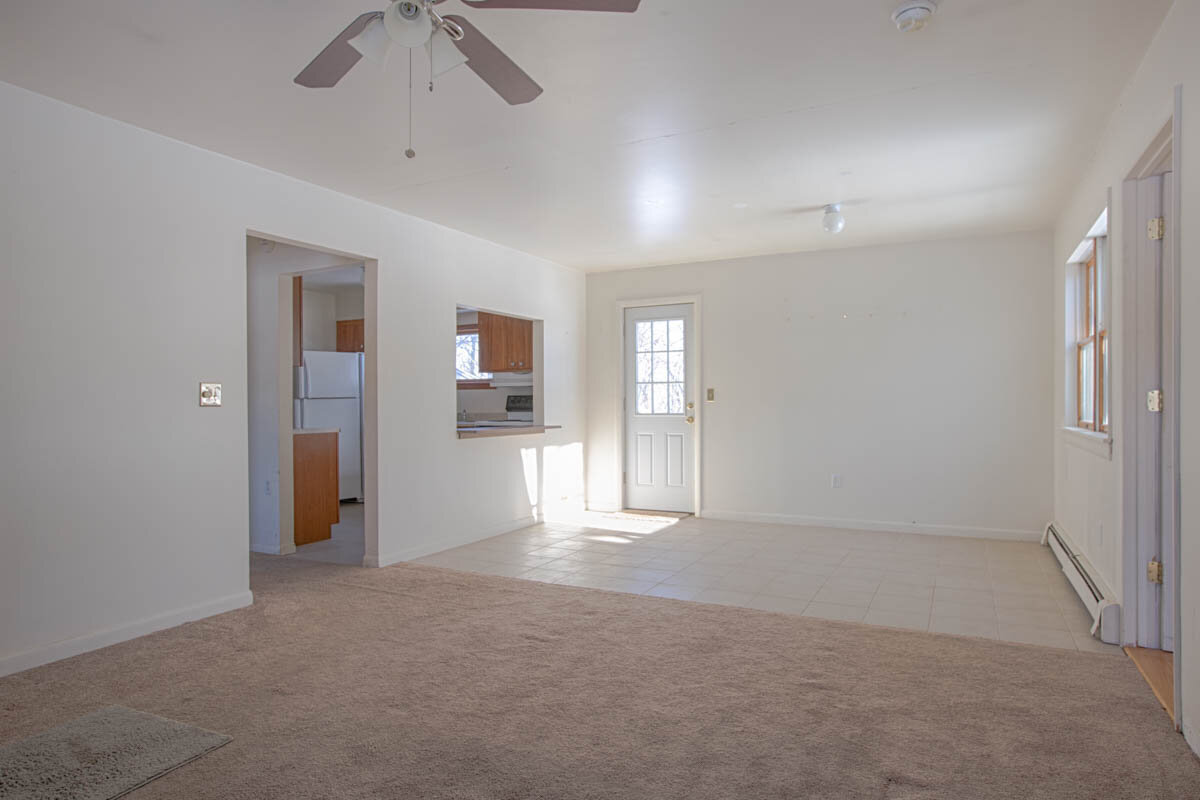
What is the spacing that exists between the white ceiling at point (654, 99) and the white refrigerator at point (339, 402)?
3.18 metres

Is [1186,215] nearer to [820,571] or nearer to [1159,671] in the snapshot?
[1159,671]

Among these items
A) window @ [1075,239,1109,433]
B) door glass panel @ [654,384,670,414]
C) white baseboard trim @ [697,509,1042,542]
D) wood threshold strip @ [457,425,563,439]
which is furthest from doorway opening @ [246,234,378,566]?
window @ [1075,239,1109,433]

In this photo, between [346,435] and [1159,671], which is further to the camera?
[346,435]

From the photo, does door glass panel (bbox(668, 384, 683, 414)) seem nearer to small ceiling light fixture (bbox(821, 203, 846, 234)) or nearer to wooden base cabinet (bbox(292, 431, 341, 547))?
small ceiling light fixture (bbox(821, 203, 846, 234))

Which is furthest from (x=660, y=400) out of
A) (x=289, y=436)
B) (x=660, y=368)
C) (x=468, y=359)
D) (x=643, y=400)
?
(x=289, y=436)

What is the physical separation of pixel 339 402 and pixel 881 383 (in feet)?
17.6

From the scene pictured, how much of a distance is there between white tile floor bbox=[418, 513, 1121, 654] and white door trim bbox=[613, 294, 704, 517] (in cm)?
56

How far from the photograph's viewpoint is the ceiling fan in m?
1.87

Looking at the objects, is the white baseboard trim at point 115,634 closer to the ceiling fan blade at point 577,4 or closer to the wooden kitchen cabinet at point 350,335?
the ceiling fan blade at point 577,4

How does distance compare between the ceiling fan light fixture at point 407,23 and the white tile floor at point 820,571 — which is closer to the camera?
the ceiling fan light fixture at point 407,23

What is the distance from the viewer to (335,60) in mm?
2199

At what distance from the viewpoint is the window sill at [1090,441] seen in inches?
137

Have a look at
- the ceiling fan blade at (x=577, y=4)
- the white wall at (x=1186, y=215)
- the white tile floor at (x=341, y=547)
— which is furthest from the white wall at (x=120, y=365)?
the white wall at (x=1186, y=215)

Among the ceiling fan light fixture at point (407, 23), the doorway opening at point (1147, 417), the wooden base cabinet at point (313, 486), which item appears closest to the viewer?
the ceiling fan light fixture at point (407, 23)
